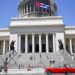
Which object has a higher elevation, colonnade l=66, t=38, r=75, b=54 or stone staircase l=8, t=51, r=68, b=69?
colonnade l=66, t=38, r=75, b=54

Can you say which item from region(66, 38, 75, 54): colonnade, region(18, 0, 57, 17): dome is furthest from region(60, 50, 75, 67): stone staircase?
region(18, 0, 57, 17): dome

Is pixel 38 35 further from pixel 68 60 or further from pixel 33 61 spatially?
pixel 68 60

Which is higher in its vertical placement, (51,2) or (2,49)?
(51,2)

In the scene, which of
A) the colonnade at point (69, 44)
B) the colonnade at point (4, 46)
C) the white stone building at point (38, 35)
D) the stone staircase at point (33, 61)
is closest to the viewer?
the stone staircase at point (33, 61)

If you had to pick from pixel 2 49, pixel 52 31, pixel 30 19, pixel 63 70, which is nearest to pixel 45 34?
pixel 52 31

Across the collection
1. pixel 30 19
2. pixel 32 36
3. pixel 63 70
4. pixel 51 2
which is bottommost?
pixel 63 70

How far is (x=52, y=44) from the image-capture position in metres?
65.8

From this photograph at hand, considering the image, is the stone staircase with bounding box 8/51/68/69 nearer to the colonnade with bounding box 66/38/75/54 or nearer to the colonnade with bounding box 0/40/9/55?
the colonnade with bounding box 0/40/9/55

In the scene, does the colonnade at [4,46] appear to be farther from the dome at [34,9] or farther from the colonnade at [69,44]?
the colonnade at [69,44]

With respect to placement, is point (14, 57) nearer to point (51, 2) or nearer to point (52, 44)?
point (52, 44)

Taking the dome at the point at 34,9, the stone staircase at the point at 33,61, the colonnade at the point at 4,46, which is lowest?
the stone staircase at the point at 33,61

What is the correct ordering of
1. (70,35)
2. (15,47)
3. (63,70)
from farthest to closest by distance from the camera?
(70,35) < (15,47) < (63,70)

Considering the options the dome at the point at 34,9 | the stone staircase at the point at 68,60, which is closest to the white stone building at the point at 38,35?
the stone staircase at the point at 68,60

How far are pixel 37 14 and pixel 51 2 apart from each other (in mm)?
7110
